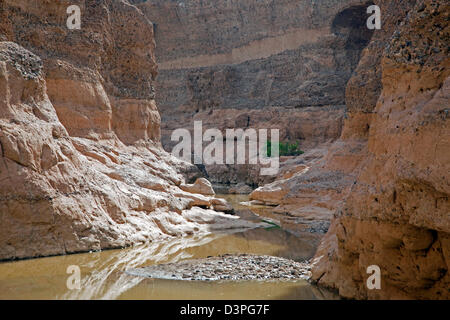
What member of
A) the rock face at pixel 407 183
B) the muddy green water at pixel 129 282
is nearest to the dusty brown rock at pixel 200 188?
the muddy green water at pixel 129 282

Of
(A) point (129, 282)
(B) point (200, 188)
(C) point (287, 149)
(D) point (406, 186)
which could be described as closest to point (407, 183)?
(D) point (406, 186)

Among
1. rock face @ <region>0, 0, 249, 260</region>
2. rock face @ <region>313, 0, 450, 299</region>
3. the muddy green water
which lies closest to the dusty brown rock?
rock face @ <region>0, 0, 249, 260</region>

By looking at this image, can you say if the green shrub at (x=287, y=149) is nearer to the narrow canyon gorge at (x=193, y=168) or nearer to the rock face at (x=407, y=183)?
the narrow canyon gorge at (x=193, y=168)

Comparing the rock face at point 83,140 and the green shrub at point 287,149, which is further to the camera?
the green shrub at point 287,149

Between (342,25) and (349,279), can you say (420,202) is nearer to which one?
(349,279)

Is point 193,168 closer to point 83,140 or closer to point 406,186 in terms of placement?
point 83,140

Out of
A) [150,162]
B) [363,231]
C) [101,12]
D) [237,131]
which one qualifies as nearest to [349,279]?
[363,231]
